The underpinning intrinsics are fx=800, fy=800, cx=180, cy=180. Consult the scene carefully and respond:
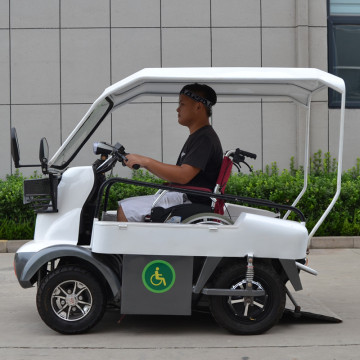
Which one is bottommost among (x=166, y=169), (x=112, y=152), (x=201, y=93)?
(x=166, y=169)

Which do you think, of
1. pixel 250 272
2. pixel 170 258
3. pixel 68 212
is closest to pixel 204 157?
pixel 170 258

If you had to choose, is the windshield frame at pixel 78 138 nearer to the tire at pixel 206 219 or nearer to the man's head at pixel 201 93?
the man's head at pixel 201 93

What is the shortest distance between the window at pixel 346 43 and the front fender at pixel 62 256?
861 centimetres

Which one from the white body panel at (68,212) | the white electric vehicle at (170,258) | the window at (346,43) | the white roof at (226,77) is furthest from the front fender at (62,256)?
the window at (346,43)

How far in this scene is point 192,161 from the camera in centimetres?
583

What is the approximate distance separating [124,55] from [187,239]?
8.14 meters

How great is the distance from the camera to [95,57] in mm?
13219

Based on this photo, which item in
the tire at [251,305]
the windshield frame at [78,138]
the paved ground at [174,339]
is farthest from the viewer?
the windshield frame at [78,138]

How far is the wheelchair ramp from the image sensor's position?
6.10 metres

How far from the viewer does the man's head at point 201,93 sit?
6031 millimetres

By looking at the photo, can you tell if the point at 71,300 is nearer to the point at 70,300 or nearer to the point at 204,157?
the point at 70,300

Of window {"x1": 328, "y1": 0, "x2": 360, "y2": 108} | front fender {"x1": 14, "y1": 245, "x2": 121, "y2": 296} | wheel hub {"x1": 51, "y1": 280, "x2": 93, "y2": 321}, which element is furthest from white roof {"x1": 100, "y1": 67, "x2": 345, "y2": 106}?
window {"x1": 328, "y1": 0, "x2": 360, "y2": 108}

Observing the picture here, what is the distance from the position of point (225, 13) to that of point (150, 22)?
1253 mm

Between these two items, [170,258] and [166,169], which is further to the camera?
[166,169]
